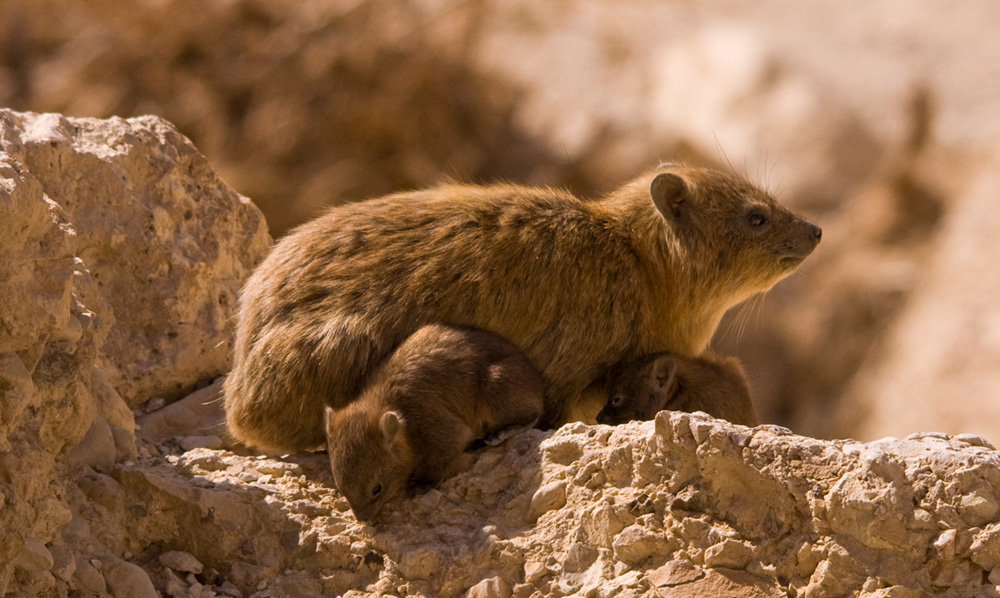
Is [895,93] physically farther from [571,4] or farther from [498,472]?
[498,472]

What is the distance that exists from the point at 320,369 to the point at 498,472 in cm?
96

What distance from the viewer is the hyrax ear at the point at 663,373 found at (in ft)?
20.4

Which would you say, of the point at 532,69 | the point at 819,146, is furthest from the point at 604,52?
the point at 819,146

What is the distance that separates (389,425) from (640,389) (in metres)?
1.28

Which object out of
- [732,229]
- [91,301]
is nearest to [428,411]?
[91,301]

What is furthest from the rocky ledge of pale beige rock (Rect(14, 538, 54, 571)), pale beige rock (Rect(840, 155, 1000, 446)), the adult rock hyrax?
pale beige rock (Rect(840, 155, 1000, 446))

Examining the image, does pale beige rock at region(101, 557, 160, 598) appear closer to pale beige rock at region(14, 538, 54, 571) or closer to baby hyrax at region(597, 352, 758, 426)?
pale beige rock at region(14, 538, 54, 571)

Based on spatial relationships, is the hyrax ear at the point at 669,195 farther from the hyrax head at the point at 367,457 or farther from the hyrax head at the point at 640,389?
the hyrax head at the point at 367,457

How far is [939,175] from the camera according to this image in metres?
16.4

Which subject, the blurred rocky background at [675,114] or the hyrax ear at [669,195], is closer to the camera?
the hyrax ear at [669,195]

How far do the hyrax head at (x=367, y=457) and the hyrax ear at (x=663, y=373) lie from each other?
4.18 feet

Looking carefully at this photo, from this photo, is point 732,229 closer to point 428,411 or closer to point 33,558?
point 428,411

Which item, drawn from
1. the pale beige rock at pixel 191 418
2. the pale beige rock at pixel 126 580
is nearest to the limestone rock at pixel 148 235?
the pale beige rock at pixel 191 418

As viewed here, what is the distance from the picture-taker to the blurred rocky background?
16.1 m
